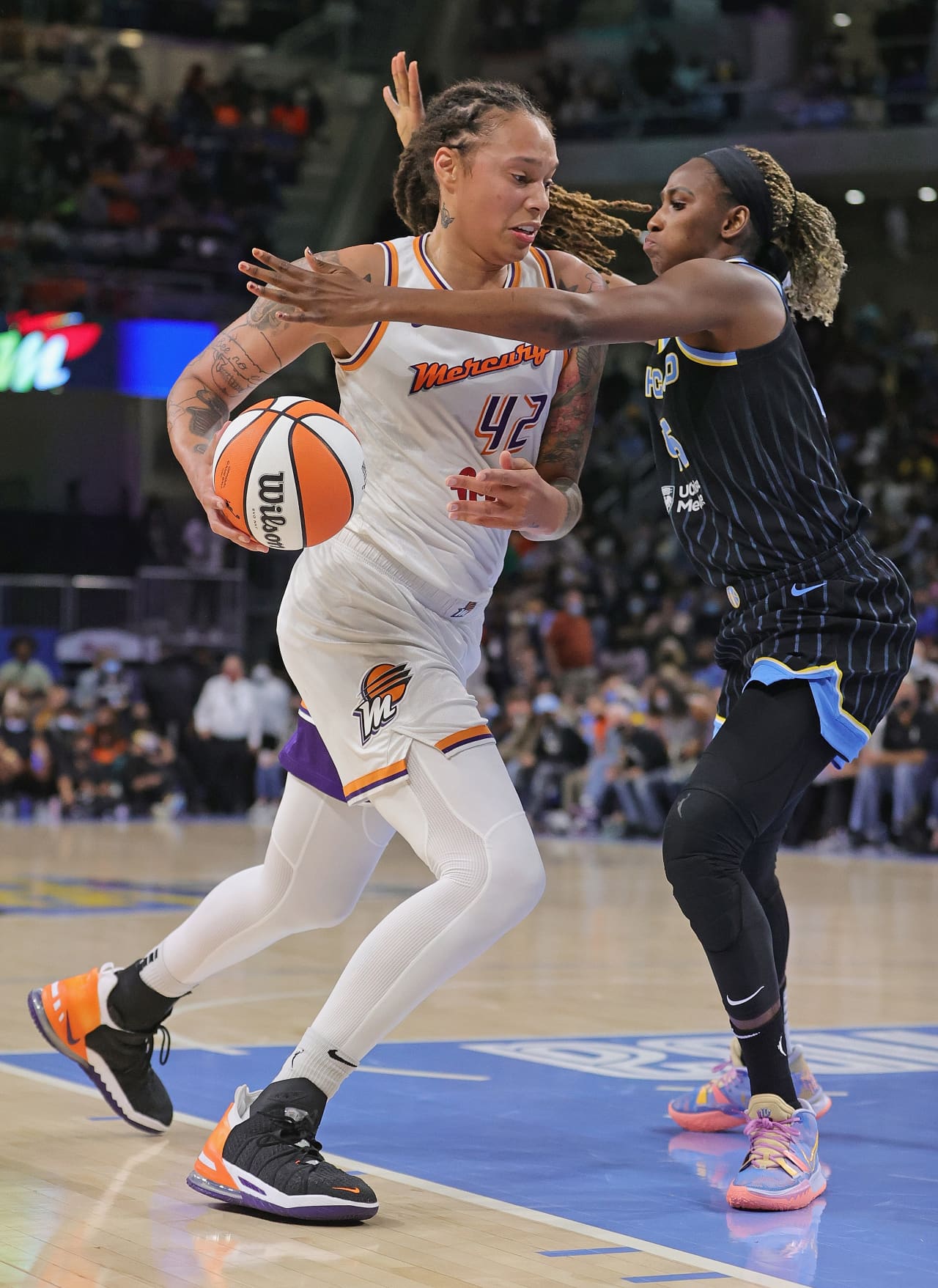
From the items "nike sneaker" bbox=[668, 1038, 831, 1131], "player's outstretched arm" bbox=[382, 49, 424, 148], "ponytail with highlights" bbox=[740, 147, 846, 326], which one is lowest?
"nike sneaker" bbox=[668, 1038, 831, 1131]

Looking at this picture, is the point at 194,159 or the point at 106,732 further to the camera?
the point at 194,159

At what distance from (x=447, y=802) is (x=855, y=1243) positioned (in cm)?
127

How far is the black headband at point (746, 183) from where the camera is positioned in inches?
174

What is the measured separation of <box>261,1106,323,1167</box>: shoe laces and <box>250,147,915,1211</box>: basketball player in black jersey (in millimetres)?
954

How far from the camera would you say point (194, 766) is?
21.4 metres

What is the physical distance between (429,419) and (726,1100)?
81.9 inches

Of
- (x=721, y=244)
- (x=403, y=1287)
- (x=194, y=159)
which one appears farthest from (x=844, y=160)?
(x=403, y=1287)

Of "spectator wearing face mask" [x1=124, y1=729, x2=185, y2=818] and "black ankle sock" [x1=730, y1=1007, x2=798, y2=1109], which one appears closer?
"black ankle sock" [x1=730, y1=1007, x2=798, y2=1109]

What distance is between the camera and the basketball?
152 inches

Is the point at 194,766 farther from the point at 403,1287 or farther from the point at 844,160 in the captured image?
the point at 403,1287

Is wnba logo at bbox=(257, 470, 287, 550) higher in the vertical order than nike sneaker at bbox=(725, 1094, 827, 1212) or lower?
higher

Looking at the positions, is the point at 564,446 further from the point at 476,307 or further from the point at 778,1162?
the point at 778,1162

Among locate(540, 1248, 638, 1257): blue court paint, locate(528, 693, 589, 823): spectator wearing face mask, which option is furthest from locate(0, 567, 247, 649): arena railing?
locate(540, 1248, 638, 1257): blue court paint

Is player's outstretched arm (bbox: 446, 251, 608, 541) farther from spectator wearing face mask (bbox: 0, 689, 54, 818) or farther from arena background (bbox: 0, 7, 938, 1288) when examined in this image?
spectator wearing face mask (bbox: 0, 689, 54, 818)
